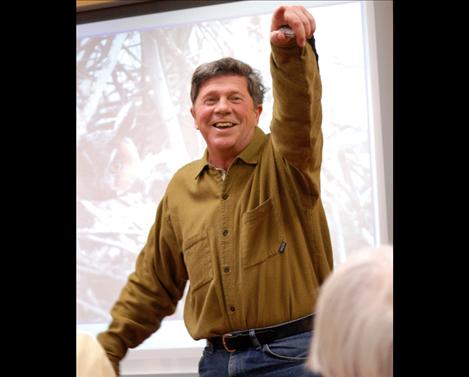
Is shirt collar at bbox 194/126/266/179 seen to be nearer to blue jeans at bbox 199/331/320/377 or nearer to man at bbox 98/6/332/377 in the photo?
man at bbox 98/6/332/377

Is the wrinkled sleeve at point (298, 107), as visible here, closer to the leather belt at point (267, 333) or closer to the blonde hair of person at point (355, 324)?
the leather belt at point (267, 333)

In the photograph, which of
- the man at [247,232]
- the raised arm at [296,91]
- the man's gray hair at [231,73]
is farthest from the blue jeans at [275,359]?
the man's gray hair at [231,73]

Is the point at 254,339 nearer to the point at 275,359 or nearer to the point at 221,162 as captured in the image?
the point at 275,359

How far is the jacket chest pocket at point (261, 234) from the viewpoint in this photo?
3.02 feet

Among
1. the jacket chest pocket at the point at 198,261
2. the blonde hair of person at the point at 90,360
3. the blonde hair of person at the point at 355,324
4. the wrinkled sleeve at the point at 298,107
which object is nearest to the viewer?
the blonde hair of person at the point at 355,324

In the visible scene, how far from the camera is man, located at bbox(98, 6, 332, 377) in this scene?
2.90ft

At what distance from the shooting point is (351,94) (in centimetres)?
143

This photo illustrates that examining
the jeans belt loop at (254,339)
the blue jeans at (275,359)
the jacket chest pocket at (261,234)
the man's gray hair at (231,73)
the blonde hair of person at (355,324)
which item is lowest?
the blue jeans at (275,359)

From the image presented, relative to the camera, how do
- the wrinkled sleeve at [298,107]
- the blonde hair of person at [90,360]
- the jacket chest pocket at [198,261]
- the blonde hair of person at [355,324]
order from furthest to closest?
the jacket chest pocket at [198,261] → the wrinkled sleeve at [298,107] → the blonde hair of person at [90,360] → the blonde hair of person at [355,324]

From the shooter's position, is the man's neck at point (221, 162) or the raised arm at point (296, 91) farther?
the man's neck at point (221, 162)

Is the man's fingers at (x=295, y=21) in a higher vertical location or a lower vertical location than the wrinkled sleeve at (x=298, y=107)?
higher

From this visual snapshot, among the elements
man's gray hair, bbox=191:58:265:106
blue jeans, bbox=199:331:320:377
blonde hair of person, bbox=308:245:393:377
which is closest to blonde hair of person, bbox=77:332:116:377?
blue jeans, bbox=199:331:320:377
